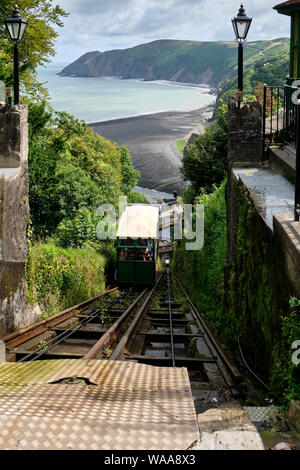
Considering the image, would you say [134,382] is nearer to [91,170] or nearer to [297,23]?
[297,23]

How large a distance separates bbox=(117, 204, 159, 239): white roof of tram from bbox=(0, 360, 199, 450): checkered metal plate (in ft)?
43.8

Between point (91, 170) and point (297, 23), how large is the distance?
22844 mm

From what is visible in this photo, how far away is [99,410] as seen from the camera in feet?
11.2

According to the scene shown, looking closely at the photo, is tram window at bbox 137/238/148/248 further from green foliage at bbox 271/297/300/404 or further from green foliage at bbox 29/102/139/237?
green foliage at bbox 271/297/300/404

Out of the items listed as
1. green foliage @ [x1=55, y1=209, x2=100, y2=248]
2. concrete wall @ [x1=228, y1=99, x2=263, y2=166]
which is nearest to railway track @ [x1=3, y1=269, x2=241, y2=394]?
green foliage @ [x1=55, y1=209, x2=100, y2=248]

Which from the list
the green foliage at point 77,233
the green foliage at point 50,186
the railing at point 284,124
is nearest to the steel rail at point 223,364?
the railing at point 284,124

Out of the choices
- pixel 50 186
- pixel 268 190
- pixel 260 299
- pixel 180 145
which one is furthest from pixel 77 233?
pixel 180 145

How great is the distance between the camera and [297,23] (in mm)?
13422

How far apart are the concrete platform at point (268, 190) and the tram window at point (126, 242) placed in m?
8.54

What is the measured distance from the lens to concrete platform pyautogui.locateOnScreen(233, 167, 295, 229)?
679 centimetres

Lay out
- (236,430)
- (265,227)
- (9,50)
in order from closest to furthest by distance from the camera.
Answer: (236,430) → (265,227) → (9,50)

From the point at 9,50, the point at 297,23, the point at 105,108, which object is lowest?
the point at 297,23

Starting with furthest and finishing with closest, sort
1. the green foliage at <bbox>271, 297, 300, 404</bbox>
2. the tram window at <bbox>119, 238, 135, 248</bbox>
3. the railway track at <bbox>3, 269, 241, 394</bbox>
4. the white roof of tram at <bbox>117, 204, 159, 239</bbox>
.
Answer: the tram window at <bbox>119, 238, 135, 248</bbox> < the white roof of tram at <bbox>117, 204, 159, 239</bbox> < the railway track at <bbox>3, 269, 241, 394</bbox> < the green foliage at <bbox>271, 297, 300, 404</bbox>
